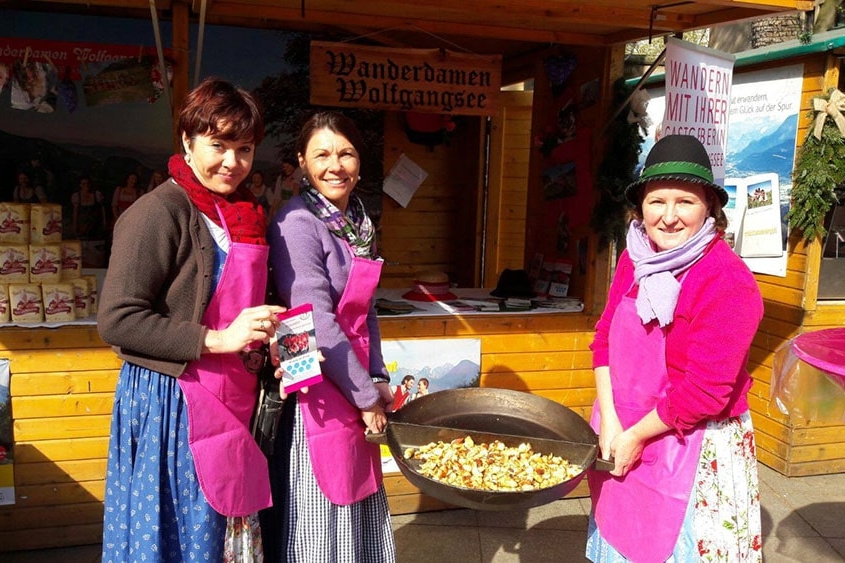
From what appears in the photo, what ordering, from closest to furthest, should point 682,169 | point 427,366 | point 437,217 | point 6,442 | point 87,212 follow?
point 682,169 < point 6,442 < point 427,366 < point 87,212 < point 437,217

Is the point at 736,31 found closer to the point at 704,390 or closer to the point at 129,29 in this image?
the point at 129,29

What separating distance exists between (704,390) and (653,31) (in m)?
2.49

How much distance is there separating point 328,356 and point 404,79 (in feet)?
7.39

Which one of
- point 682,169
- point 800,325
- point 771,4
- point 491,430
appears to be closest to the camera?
point 682,169

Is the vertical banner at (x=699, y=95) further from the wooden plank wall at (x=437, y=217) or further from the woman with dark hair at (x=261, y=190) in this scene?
the woman with dark hair at (x=261, y=190)

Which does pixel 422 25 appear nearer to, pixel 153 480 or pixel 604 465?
pixel 604 465

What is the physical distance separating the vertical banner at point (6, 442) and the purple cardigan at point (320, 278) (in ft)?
6.04

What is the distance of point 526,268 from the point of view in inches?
190

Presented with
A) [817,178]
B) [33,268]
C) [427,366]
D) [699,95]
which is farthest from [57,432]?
[817,178]

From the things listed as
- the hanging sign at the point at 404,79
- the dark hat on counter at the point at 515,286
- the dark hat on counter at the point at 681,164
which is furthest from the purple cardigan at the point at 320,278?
the dark hat on counter at the point at 515,286

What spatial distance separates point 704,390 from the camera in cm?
190

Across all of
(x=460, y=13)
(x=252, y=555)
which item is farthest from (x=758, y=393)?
(x=252, y=555)

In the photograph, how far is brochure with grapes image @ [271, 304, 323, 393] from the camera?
6.30 ft

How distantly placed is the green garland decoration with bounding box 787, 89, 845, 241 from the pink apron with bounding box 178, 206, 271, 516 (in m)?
3.70
